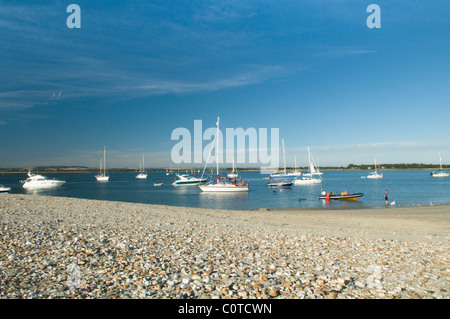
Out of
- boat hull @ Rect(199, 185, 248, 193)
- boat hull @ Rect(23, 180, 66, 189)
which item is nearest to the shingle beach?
boat hull @ Rect(199, 185, 248, 193)

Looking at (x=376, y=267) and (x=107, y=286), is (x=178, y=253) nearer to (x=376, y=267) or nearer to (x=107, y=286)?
(x=107, y=286)

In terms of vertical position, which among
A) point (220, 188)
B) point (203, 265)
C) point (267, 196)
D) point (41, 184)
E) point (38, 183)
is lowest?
point (267, 196)

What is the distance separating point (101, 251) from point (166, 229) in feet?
19.2

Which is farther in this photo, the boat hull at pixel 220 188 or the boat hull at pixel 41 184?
the boat hull at pixel 41 184

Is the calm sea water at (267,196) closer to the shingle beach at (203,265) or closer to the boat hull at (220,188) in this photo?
the boat hull at (220,188)

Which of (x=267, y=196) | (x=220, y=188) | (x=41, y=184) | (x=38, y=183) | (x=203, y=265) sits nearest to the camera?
(x=203, y=265)

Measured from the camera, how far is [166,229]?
16828 millimetres

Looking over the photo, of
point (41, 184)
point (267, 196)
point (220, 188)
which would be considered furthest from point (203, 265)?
point (41, 184)

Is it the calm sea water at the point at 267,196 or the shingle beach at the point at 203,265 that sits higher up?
the shingle beach at the point at 203,265

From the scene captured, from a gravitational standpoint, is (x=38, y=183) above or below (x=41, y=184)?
above

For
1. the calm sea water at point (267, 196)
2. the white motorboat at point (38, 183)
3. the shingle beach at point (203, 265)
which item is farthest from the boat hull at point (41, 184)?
the shingle beach at point (203, 265)

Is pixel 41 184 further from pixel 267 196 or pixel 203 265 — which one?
pixel 203 265

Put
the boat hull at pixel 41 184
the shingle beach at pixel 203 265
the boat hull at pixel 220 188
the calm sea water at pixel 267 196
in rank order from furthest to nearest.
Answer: the boat hull at pixel 41 184
the boat hull at pixel 220 188
the calm sea water at pixel 267 196
the shingle beach at pixel 203 265
